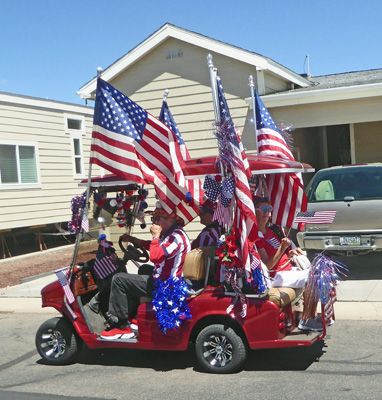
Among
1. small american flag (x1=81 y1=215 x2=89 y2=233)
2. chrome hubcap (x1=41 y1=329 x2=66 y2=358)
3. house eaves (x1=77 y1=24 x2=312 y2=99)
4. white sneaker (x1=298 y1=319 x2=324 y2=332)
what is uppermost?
house eaves (x1=77 y1=24 x2=312 y2=99)

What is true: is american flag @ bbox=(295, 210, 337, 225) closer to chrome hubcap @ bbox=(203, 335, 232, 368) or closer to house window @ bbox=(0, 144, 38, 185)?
chrome hubcap @ bbox=(203, 335, 232, 368)

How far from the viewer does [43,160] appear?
16766 millimetres

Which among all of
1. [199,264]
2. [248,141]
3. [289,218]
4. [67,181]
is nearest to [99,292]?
[199,264]

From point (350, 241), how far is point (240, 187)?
451cm

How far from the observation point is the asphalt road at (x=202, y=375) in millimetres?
5043

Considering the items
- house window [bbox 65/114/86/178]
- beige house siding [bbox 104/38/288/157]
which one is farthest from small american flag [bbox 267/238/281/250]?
house window [bbox 65/114/86/178]

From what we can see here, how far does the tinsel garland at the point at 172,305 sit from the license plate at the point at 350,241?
174 inches

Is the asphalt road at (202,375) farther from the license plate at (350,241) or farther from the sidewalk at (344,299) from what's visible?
the license plate at (350,241)

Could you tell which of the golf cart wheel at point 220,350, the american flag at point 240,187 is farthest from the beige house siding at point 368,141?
the golf cart wheel at point 220,350

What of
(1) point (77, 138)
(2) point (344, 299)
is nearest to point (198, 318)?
(2) point (344, 299)

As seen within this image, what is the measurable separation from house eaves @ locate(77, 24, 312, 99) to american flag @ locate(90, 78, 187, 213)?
686cm

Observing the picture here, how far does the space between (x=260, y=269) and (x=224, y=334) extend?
2.37 feet

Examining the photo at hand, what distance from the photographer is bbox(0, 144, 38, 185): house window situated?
50.6 ft

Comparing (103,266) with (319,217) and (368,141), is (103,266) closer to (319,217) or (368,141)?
(319,217)
